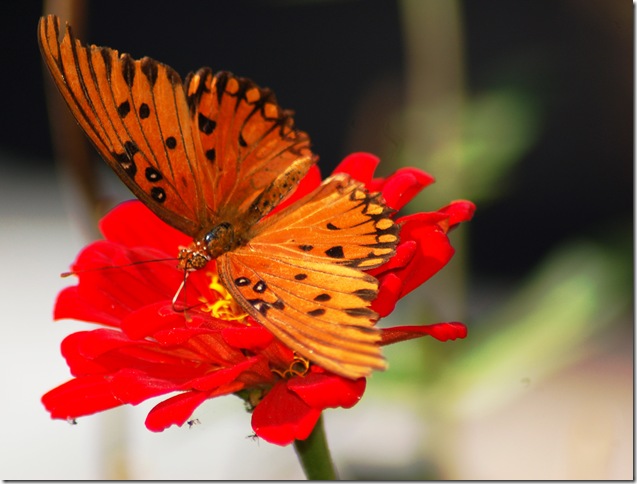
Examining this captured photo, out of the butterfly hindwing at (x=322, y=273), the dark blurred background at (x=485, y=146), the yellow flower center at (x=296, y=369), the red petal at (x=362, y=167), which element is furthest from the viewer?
the dark blurred background at (x=485, y=146)

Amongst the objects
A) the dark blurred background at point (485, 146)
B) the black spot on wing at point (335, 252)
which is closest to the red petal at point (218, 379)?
the black spot on wing at point (335, 252)

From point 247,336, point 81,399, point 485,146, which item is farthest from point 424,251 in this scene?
point 485,146

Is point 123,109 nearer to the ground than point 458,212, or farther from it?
farther from it

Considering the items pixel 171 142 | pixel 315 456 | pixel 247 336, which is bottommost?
pixel 315 456

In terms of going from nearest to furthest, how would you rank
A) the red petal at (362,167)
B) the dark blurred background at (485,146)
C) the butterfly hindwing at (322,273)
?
the butterfly hindwing at (322,273) < the red petal at (362,167) < the dark blurred background at (485,146)

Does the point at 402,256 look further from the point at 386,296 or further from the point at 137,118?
the point at 137,118

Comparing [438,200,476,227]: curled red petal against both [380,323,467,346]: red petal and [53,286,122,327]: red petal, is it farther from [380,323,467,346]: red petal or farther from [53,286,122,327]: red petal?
[53,286,122,327]: red petal

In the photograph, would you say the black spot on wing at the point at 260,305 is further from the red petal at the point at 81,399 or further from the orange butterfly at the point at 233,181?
the red petal at the point at 81,399

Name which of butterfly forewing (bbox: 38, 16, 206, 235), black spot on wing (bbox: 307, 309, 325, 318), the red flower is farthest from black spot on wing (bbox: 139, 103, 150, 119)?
black spot on wing (bbox: 307, 309, 325, 318)

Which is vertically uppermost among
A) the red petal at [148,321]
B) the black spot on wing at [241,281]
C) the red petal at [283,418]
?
the black spot on wing at [241,281]

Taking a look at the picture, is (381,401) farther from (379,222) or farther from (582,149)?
(582,149)
